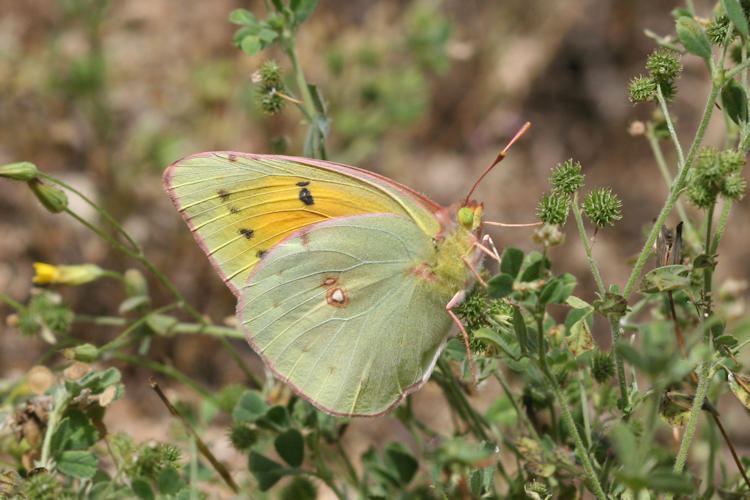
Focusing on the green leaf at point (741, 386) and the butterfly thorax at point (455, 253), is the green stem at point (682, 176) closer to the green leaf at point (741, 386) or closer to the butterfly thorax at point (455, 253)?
the green leaf at point (741, 386)

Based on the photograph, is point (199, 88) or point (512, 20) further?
point (512, 20)

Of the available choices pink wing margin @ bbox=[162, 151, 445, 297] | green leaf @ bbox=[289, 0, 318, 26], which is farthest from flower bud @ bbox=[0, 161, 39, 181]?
green leaf @ bbox=[289, 0, 318, 26]

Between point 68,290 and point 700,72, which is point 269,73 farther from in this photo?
point 700,72

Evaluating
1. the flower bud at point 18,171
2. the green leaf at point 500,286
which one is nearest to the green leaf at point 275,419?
the green leaf at point 500,286

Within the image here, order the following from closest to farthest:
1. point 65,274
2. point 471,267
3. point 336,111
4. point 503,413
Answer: point 471,267 → point 503,413 → point 65,274 → point 336,111

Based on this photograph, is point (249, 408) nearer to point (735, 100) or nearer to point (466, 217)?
point (466, 217)

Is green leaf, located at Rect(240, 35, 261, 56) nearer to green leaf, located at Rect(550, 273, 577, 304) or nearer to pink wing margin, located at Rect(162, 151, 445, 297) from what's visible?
pink wing margin, located at Rect(162, 151, 445, 297)

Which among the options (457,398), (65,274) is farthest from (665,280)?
(65,274)

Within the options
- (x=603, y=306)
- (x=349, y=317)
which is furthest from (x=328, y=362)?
(x=603, y=306)
